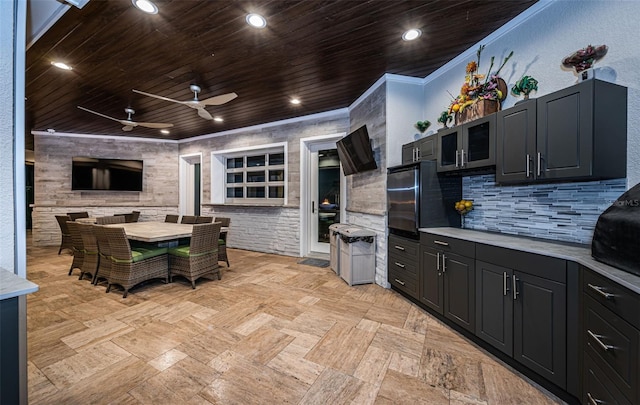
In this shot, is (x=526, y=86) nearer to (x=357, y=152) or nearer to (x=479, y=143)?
(x=479, y=143)

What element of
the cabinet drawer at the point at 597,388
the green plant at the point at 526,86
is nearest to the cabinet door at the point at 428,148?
the green plant at the point at 526,86

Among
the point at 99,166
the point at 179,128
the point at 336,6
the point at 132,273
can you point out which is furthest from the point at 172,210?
the point at 336,6

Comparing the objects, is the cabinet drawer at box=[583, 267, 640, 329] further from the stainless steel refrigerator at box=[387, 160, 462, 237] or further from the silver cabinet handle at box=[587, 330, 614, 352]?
the stainless steel refrigerator at box=[387, 160, 462, 237]

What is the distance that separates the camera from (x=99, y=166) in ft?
Result: 20.8

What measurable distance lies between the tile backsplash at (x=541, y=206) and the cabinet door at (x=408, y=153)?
625 millimetres

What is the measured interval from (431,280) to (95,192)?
7704mm

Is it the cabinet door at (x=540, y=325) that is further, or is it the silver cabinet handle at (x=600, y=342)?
the cabinet door at (x=540, y=325)

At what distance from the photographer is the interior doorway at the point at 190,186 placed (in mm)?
6910

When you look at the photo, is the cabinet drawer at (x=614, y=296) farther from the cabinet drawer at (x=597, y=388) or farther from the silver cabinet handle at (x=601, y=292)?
the cabinet drawer at (x=597, y=388)

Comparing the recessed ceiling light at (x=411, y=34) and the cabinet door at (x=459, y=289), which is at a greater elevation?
the recessed ceiling light at (x=411, y=34)

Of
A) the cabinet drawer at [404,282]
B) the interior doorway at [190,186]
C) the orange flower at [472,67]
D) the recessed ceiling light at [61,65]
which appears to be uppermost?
the recessed ceiling light at [61,65]

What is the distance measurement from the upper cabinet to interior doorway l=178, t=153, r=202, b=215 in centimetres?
682

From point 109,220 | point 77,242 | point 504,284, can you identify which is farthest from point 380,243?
point 109,220

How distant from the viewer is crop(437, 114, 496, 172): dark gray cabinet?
225 centimetres
